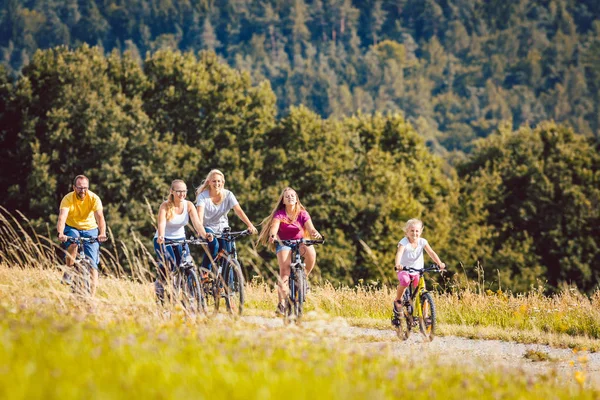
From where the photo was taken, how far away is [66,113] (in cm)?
3372

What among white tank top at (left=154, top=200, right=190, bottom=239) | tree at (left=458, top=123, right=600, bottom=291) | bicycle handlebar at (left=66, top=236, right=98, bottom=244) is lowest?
tree at (left=458, top=123, right=600, bottom=291)

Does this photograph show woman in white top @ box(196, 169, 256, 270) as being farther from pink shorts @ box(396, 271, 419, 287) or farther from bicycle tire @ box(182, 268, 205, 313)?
pink shorts @ box(396, 271, 419, 287)

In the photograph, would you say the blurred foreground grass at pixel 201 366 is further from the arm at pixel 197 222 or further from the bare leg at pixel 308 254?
the bare leg at pixel 308 254

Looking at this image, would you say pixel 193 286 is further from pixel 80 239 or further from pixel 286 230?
pixel 80 239

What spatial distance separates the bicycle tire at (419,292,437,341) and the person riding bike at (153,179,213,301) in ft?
9.20

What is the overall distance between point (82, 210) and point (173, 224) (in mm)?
1623

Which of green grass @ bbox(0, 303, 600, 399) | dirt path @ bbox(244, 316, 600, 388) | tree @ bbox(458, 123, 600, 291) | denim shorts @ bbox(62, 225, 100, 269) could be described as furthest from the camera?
tree @ bbox(458, 123, 600, 291)

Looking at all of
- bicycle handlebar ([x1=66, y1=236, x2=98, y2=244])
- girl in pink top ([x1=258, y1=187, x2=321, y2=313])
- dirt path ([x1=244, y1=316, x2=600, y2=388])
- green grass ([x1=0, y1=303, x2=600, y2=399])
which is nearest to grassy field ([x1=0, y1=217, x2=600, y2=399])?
green grass ([x1=0, y1=303, x2=600, y2=399])

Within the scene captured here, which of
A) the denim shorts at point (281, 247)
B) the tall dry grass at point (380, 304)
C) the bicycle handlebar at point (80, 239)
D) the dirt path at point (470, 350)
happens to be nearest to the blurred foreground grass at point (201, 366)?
the dirt path at point (470, 350)

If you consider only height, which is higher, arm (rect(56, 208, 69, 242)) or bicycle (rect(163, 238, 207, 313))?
arm (rect(56, 208, 69, 242))

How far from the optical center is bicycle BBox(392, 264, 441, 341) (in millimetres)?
10227

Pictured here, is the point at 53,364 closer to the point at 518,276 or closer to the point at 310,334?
the point at 310,334

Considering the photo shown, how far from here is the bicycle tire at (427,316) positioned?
10.2 metres

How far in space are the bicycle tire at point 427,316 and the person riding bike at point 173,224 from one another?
2804mm
